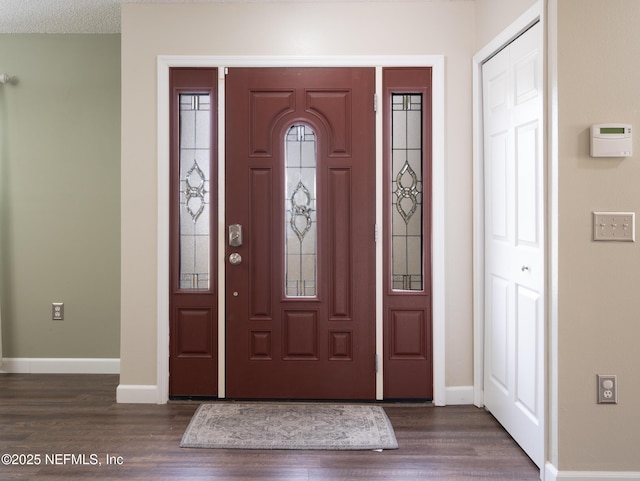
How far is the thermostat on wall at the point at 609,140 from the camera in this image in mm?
2443

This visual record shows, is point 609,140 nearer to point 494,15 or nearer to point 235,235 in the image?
point 494,15

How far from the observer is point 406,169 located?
3.69m

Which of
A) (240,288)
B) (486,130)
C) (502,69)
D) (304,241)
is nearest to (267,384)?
(240,288)

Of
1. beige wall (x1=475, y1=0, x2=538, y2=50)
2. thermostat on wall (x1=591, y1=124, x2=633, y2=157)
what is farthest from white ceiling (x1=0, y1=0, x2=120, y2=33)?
thermostat on wall (x1=591, y1=124, x2=633, y2=157)

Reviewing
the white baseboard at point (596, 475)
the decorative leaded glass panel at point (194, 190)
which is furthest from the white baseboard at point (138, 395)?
the white baseboard at point (596, 475)

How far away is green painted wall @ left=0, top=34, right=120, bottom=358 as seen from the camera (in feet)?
14.2

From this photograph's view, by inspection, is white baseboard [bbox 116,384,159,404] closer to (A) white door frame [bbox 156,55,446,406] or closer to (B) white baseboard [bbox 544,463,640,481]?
(A) white door frame [bbox 156,55,446,406]

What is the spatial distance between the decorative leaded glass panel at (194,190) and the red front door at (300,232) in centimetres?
15

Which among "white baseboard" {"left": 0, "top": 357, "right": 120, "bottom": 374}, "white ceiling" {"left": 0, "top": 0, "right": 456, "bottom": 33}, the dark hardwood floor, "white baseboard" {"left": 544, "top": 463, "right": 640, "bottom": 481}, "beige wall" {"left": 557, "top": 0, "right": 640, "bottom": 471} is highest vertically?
"white ceiling" {"left": 0, "top": 0, "right": 456, "bottom": 33}

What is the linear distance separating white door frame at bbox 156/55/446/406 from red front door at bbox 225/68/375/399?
0.15 ft

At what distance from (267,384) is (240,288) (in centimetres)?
61

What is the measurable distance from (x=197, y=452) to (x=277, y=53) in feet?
7.59

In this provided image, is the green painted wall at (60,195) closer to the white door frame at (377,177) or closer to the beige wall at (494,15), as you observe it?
the white door frame at (377,177)

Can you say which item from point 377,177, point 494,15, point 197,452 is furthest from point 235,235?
point 494,15
